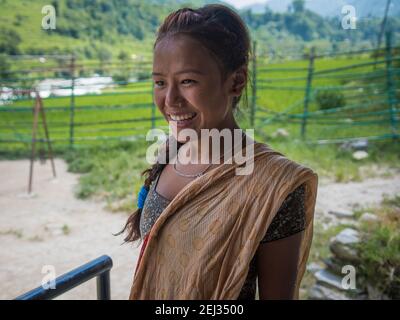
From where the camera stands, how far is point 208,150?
35.4 inches

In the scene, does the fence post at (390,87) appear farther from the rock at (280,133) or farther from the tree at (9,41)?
the tree at (9,41)

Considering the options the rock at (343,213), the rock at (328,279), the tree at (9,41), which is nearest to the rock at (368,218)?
the rock at (343,213)

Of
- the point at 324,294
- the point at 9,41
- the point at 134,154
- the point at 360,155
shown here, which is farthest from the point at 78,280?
the point at 9,41

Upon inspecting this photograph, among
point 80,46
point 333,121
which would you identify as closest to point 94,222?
point 333,121

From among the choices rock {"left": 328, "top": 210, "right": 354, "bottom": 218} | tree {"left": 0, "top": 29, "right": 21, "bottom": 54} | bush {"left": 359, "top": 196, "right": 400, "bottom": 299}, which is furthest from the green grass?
tree {"left": 0, "top": 29, "right": 21, "bottom": 54}

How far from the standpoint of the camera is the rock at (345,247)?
2.59 metres

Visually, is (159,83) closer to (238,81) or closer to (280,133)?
(238,81)

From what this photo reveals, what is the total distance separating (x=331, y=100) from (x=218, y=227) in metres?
7.25

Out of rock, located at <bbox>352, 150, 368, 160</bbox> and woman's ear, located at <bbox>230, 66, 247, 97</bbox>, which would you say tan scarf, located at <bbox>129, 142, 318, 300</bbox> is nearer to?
woman's ear, located at <bbox>230, 66, 247, 97</bbox>

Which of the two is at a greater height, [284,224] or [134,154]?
[284,224]

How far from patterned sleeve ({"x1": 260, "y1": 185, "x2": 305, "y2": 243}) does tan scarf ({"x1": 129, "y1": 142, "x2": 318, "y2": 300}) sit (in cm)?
2

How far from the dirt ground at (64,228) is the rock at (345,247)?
804 millimetres

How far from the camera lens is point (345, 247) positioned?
8.60 feet
